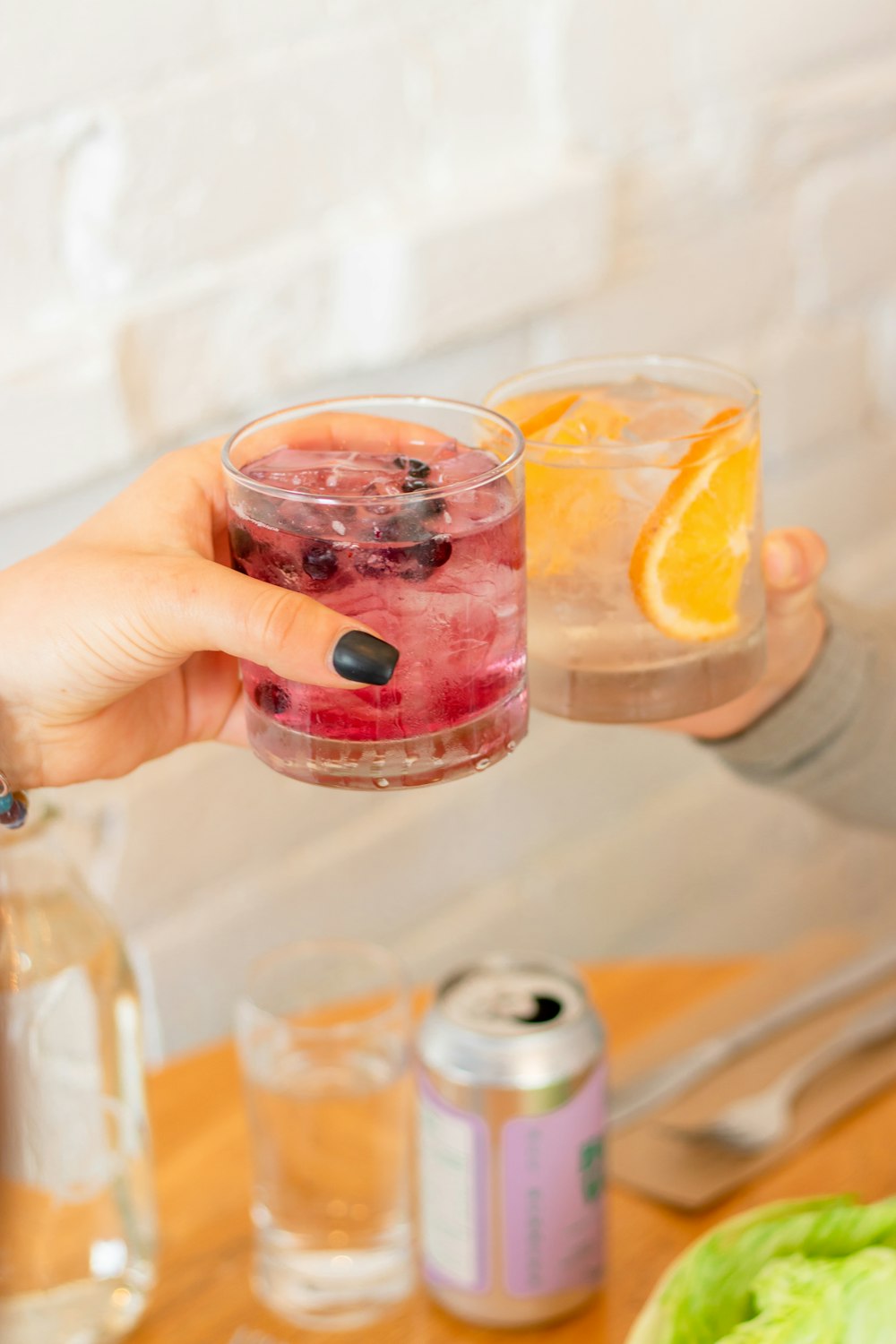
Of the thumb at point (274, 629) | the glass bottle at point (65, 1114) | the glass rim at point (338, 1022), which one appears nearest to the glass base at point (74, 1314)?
the glass bottle at point (65, 1114)

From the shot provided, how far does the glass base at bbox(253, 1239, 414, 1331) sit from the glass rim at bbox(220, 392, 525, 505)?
41 cm

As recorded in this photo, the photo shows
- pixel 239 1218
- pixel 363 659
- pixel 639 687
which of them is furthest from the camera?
pixel 239 1218

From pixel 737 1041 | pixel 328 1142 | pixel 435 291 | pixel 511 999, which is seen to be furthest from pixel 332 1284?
pixel 435 291

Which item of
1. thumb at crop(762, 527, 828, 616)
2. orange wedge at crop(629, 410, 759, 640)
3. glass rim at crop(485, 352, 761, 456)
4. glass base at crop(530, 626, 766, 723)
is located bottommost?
thumb at crop(762, 527, 828, 616)

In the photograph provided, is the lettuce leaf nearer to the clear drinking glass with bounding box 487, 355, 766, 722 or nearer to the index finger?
the clear drinking glass with bounding box 487, 355, 766, 722

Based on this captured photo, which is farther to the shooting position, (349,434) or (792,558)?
(792,558)

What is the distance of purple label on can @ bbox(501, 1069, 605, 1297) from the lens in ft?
2.31

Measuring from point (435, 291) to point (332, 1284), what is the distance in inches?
23.9

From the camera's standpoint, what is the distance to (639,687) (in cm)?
59

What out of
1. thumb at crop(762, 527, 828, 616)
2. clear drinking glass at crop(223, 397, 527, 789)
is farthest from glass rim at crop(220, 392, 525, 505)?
thumb at crop(762, 527, 828, 616)

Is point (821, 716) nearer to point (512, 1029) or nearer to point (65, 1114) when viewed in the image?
point (512, 1029)

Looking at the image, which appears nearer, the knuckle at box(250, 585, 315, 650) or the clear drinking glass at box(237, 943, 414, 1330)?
the knuckle at box(250, 585, 315, 650)

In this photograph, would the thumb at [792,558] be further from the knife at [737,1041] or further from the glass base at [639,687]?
the knife at [737,1041]

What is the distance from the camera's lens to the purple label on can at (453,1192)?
709 millimetres
